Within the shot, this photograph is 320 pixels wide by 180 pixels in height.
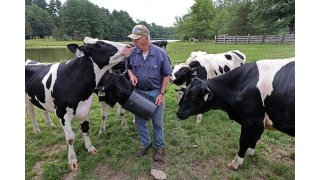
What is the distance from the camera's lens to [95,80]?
4012 mm

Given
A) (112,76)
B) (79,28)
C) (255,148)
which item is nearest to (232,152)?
(255,148)

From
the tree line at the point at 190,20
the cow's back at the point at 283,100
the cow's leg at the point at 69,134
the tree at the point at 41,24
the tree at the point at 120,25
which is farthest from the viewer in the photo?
the tree at the point at 120,25

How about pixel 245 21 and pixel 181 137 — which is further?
pixel 245 21

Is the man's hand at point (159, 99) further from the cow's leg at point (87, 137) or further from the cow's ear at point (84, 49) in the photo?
the cow's leg at point (87, 137)

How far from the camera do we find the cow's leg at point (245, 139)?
3639mm

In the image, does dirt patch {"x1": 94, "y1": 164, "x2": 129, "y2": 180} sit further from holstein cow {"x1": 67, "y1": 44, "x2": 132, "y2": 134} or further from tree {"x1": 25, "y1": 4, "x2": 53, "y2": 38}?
tree {"x1": 25, "y1": 4, "x2": 53, "y2": 38}

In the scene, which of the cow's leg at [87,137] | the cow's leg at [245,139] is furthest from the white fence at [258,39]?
the cow's leg at [87,137]

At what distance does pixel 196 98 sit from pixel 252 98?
31.3 inches

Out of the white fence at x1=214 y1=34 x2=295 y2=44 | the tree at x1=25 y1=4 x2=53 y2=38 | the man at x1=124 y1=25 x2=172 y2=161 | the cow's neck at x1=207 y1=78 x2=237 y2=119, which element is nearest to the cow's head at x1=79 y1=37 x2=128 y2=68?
the man at x1=124 y1=25 x2=172 y2=161

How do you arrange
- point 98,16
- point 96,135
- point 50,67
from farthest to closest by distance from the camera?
point 98,16 < point 96,135 < point 50,67

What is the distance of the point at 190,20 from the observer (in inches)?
1496

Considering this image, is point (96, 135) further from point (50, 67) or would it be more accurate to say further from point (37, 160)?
point (50, 67)

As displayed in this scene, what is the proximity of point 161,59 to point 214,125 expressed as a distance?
2.44m

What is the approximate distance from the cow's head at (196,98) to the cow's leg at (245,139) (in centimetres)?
64
